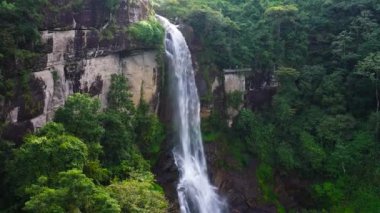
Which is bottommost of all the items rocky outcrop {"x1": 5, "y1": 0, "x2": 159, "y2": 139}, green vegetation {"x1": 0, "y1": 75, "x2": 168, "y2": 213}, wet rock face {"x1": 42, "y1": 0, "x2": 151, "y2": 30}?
green vegetation {"x1": 0, "y1": 75, "x2": 168, "y2": 213}

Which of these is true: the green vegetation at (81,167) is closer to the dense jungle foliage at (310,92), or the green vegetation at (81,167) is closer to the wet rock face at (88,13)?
the wet rock face at (88,13)

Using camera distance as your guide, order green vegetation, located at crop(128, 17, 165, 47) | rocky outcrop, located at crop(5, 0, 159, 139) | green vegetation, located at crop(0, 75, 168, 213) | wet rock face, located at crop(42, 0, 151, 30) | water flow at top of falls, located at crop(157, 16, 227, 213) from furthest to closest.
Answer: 1. water flow at top of falls, located at crop(157, 16, 227, 213)
2. green vegetation, located at crop(128, 17, 165, 47)
3. wet rock face, located at crop(42, 0, 151, 30)
4. rocky outcrop, located at crop(5, 0, 159, 139)
5. green vegetation, located at crop(0, 75, 168, 213)

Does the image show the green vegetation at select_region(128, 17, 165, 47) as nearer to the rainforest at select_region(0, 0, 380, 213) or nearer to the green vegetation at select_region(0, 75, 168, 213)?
the rainforest at select_region(0, 0, 380, 213)

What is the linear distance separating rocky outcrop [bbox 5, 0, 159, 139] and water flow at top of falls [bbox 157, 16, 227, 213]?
1.24m

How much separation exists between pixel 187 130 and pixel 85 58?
6965mm

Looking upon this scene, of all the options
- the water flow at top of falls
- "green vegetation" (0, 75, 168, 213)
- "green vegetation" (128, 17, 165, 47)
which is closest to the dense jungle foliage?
the water flow at top of falls

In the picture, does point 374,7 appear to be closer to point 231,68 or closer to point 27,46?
point 231,68

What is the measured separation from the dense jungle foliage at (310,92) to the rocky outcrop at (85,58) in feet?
14.0

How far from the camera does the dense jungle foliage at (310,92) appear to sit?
25781 millimetres

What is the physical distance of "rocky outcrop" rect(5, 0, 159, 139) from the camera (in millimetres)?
Answer: 19275

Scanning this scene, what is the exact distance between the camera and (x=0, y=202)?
16.9 m

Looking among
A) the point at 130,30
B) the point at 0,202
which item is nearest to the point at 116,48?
the point at 130,30

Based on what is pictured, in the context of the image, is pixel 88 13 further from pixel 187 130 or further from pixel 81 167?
pixel 187 130

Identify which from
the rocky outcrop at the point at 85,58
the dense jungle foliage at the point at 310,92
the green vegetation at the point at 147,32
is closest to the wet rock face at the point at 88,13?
the rocky outcrop at the point at 85,58
